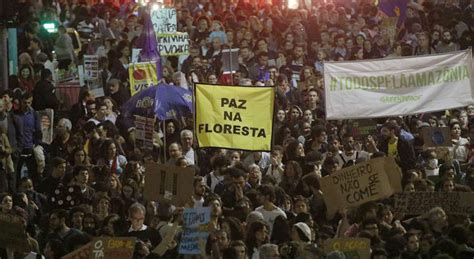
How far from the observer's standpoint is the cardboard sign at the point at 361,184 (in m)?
19.8

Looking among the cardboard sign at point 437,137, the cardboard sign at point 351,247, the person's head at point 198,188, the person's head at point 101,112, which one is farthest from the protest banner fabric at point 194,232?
the person's head at point 101,112

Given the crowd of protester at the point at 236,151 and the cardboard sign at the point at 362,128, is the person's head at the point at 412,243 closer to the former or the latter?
the crowd of protester at the point at 236,151

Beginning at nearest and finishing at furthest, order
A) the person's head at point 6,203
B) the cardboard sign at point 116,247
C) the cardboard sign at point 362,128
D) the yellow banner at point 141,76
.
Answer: the cardboard sign at point 116,247
the person's head at point 6,203
the cardboard sign at point 362,128
the yellow banner at point 141,76

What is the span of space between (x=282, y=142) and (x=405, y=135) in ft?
5.45

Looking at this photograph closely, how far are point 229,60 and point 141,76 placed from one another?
243cm

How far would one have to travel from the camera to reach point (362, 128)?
25188mm

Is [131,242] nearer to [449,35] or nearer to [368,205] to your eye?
[368,205]

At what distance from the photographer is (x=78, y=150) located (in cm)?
2344

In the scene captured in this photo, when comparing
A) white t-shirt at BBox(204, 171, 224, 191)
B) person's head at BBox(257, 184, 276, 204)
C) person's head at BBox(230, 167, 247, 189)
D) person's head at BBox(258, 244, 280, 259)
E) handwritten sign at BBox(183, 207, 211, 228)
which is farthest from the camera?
white t-shirt at BBox(204, 171, 224, 191)

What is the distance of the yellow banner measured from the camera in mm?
26938

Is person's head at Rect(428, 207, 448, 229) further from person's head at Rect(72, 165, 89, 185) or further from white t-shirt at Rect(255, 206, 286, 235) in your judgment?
person's head at Rect(72, 165, 89, 185)

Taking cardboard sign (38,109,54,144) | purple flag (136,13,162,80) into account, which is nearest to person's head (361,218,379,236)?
cardboard sign (38,109,54,144)

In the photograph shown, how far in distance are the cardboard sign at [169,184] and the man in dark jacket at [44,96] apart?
7.21 m

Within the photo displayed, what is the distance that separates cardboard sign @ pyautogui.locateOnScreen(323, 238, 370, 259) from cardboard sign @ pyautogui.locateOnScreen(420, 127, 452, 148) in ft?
20.1
